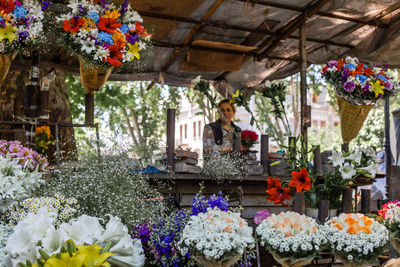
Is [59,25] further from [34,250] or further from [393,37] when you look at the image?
[393,37]

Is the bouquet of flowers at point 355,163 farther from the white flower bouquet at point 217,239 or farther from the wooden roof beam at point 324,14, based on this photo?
the wooden roof beam at point 324,14

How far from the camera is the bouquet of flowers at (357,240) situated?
1944 millimetres

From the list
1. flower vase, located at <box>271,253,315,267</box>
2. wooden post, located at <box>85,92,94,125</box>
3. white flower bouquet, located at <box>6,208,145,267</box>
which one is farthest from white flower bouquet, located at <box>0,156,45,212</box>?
wooden post, located at <box>85,92,94,125</box>

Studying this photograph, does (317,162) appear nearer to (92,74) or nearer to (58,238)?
(92,74)

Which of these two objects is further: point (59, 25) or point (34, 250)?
point (59, 25)

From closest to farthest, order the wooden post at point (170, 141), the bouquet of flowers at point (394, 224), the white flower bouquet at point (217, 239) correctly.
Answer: the white flower bouquet at point (217, 239) → the bouquet of flowers at point (394, 224) → the wooden post at point (170, 141)

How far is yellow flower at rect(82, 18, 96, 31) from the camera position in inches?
132

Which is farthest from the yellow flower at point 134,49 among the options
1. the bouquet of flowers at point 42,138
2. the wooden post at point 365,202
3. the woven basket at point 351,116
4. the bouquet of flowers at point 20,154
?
the wooden post at point 365,202

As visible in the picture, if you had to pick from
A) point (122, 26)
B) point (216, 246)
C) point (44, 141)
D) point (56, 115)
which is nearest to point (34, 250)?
point (216, 246)

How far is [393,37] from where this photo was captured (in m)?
5.63

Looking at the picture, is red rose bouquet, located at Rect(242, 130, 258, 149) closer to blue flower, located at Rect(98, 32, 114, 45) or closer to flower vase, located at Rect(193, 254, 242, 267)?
blue flower, located at Rect(98, 32, 114, 45)

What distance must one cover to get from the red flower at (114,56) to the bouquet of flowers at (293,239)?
1995mm

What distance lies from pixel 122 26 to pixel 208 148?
215cm

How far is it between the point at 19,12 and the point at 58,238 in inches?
85.2
